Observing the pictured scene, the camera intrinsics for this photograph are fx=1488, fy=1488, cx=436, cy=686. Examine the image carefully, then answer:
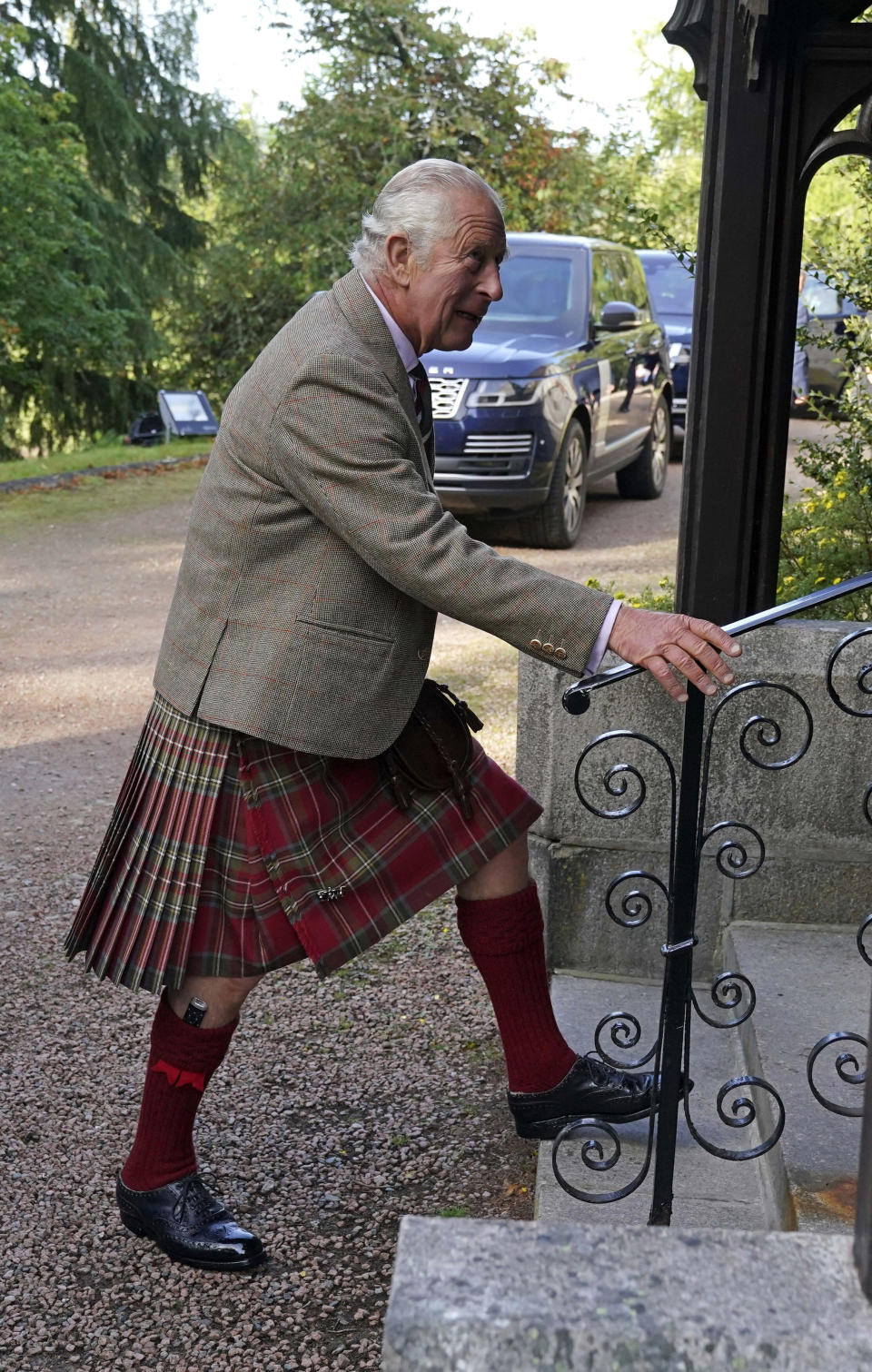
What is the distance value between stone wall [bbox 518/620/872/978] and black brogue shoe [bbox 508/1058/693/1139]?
23.5 inches

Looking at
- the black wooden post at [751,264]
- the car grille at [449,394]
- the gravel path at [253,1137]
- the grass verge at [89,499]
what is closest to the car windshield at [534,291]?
the car grille at [449,394]

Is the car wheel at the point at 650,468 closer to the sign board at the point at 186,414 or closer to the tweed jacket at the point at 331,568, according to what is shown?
the sign board at the point at 186,414

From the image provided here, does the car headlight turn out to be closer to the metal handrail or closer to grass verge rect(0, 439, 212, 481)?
grass verge rect(0, 439, 212, 481)

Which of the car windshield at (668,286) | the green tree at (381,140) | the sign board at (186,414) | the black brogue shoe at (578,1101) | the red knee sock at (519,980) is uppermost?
the green tree at (381,140)

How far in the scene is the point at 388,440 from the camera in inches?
97.6

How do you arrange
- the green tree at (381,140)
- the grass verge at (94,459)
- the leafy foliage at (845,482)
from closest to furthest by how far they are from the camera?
the leafy foliage at (845,482) < the grass verge at (94,459) < the green tree at (381,140)

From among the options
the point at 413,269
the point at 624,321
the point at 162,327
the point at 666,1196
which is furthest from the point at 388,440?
the point at 162,327

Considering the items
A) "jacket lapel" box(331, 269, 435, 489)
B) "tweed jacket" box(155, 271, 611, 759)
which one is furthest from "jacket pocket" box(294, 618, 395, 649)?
"jacket lapel" box(331, 269, 435, 489)

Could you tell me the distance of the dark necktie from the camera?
274cm

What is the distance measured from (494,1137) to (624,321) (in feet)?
25.8

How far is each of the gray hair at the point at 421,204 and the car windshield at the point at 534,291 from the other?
8.00 m

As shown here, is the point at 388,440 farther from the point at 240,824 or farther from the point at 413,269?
the point at 240,824

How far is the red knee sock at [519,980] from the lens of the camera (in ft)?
9.48

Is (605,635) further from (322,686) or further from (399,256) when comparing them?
(399,256)
